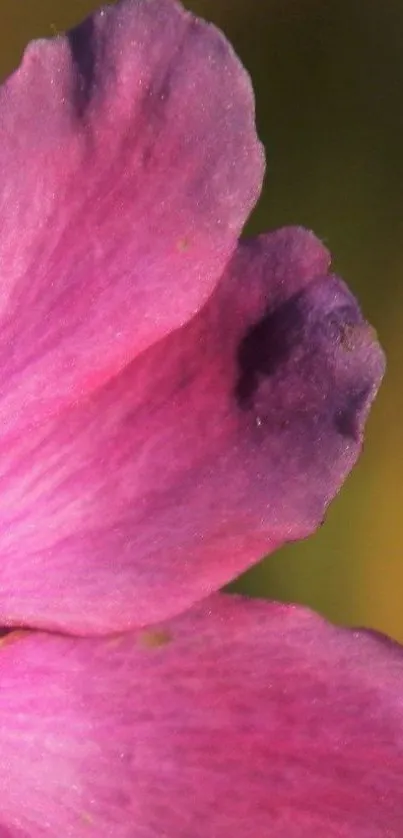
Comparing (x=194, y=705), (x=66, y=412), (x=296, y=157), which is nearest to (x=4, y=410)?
(x=66, y=412)

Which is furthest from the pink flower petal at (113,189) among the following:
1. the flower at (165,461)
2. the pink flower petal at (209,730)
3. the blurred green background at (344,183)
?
the blurred green background at (344,183)

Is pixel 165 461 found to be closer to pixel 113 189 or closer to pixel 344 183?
pixel 113 189

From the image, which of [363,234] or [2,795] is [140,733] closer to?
[2,795]

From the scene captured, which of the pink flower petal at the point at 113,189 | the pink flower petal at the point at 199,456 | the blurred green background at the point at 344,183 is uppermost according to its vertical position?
the pink flower petal at the point at 113,189

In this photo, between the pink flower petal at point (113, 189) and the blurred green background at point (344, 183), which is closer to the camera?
the pink flower petal at point (113, 189)

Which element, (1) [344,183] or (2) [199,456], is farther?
(1) [344,183]

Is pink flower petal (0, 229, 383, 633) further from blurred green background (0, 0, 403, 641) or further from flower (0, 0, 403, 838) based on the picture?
blurred green background (0, 0, 403, 641)

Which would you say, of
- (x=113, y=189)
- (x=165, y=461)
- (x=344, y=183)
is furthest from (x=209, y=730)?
(x=344, y=183)

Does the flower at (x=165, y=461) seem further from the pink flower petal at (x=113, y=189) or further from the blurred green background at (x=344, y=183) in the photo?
the blurred green background at (x=344, y=183)
